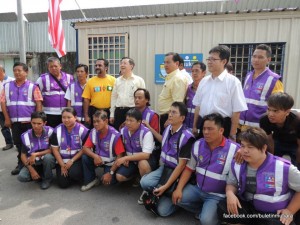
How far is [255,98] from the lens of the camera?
2875 mm

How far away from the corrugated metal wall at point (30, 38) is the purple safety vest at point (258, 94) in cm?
1036

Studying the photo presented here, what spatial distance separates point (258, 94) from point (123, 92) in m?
1.91

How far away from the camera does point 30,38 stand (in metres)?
12.1

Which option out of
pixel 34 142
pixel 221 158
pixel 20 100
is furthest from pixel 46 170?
pixel 221 158

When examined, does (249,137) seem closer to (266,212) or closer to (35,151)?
(266,212)

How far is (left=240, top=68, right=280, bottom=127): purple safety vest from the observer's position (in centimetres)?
279

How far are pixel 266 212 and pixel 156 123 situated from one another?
1.84 metres

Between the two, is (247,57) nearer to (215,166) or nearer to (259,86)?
(259,86)

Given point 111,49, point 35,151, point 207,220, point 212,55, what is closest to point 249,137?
point 207,220

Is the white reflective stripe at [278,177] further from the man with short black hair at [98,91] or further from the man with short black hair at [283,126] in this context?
the man with short black hair at [98,91]

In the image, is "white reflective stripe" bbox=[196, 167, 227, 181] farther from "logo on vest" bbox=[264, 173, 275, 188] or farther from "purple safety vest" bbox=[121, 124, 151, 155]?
A: "purple safety vest" bbox=[121, 124, 151, 155]

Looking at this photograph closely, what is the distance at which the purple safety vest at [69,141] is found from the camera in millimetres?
3428

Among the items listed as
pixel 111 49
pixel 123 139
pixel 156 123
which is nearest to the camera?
pixel 123 139

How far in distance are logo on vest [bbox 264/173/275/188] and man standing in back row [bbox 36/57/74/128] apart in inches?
126
